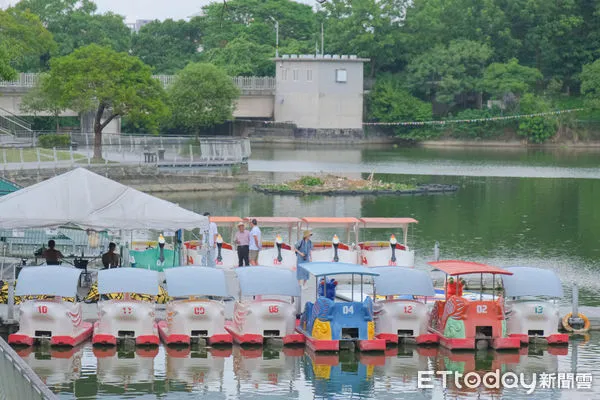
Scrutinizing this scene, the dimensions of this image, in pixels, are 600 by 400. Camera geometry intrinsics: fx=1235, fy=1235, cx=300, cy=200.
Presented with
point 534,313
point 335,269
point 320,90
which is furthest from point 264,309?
point 320,90

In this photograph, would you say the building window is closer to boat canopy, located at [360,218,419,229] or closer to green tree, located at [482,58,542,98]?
green tree, located at [482,58,542,98]

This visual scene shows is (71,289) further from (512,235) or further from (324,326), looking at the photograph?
(512,235)

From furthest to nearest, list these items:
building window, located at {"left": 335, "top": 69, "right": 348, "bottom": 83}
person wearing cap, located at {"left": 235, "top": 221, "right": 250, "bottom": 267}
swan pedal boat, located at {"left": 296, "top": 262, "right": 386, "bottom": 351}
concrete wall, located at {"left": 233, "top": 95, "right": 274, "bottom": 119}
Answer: building window, located at {"left": 335, "top": 69, "right": 348, "bottom": 83}
concrete wall, located at {"left": 233, "top": 95, "right": 274, "bottom": 119}
person wearing cap, located at {"left": 235, "top": 221, "right": 250, "bottom": 267}
swan pedal boat, located at {"left": 296, "top": 262, "right": 386, "bottom": 351}

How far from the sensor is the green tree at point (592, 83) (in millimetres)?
114500

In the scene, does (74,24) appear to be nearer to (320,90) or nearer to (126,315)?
(320,90)

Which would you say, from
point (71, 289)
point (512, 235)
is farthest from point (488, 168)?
point (71, 289)

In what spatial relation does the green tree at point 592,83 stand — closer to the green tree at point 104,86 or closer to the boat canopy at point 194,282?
the green tree at point 104,86

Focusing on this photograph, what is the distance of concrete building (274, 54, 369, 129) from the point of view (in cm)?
11462

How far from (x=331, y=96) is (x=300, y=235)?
75367 millimetres

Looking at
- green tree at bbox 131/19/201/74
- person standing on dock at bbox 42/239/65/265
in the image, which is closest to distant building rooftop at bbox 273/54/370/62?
green tree at bbox 131/19/201/74

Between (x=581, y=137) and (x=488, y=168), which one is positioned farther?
(x=581, y=137)

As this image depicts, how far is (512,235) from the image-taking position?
160 ft

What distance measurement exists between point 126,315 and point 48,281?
6.33 ft

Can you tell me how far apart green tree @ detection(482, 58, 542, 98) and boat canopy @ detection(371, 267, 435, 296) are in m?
89.9
